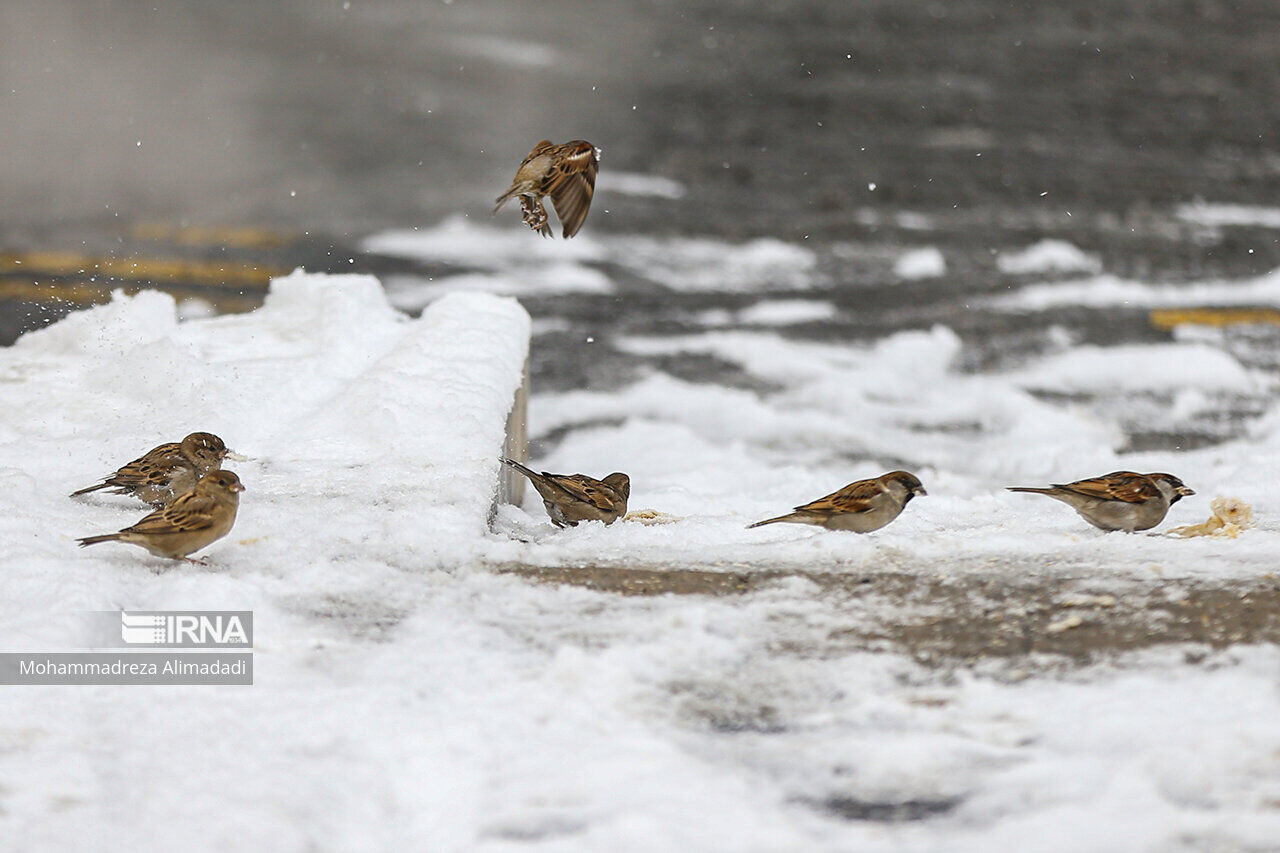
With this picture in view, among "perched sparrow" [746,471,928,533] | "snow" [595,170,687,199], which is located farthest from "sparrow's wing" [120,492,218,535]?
"snow" [595,170,687,199]

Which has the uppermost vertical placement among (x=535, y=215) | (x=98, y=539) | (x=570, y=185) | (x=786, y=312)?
(x=786, y=312)

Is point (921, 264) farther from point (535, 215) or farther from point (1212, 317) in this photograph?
point (535, 215)

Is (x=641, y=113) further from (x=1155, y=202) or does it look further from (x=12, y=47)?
(x=12, y=47)

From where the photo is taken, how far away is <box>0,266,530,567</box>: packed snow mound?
4809 millimetres

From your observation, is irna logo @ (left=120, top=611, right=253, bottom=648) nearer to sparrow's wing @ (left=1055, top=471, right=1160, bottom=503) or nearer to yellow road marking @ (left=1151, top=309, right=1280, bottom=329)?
sparrow's wing @ (left=1055, top=471, right=1160, bottom=503)

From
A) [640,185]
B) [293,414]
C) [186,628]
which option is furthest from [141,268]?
[186,628]

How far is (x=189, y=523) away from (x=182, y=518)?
0.08 feet

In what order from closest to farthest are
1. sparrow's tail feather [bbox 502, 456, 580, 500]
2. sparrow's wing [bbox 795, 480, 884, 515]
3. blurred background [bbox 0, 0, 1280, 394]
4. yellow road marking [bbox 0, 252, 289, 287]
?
1. sparrow's wing [bbox 795, 480, 884, 515]
2. sparrow's tail feather [bbox 502, 456, 580, 500]
3. yellow road marking [bbox 0, 252, 289, 287]
4. blurred background [bbox 0, 0, 1280, 394]

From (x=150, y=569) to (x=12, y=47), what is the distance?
15768 mm

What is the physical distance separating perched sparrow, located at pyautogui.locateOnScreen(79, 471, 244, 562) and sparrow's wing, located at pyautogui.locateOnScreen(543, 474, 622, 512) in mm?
1401

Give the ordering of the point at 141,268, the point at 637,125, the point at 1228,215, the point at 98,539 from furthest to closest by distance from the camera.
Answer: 1. the point at 637,125
2. the point at 1228,215
3. the point at 141,268
4. the point at 98,539

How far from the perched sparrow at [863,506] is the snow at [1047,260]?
767 cm

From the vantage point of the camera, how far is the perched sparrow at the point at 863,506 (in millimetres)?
4945

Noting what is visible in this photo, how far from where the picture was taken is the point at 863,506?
4945mm
